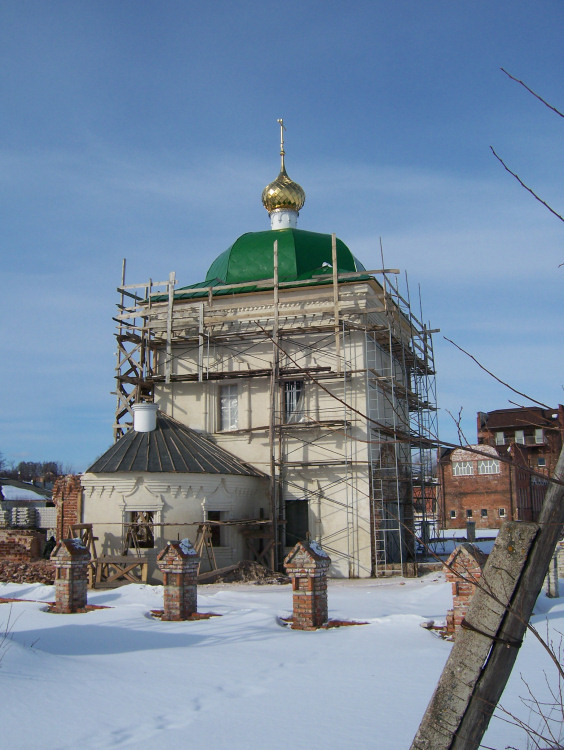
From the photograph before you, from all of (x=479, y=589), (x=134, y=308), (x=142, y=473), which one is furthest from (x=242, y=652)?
(x=134, y=308)

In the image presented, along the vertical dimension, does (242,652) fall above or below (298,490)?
below

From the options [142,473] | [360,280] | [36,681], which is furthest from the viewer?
[360,280]

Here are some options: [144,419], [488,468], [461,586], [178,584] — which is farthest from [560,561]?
[488,468]

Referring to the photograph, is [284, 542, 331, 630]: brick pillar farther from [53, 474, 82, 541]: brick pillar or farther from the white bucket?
the white bucket

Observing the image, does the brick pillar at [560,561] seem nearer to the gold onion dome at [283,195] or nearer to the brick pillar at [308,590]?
the brick pillar at [308,590]

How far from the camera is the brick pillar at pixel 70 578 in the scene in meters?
11.8

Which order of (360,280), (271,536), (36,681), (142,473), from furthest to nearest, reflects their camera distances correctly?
(360,280)
(271,536)
(142,473)
(36,681)

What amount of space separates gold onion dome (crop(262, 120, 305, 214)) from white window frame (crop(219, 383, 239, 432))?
295 inches

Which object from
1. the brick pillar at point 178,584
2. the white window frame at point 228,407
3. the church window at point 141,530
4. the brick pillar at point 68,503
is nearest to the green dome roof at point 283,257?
the white window frame at point 228,407

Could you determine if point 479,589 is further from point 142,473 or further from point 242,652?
point 142,473

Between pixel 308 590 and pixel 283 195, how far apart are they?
18748mm

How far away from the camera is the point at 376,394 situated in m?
22.0

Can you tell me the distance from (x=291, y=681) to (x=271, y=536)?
13.3m

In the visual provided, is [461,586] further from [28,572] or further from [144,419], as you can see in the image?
[144,419]
